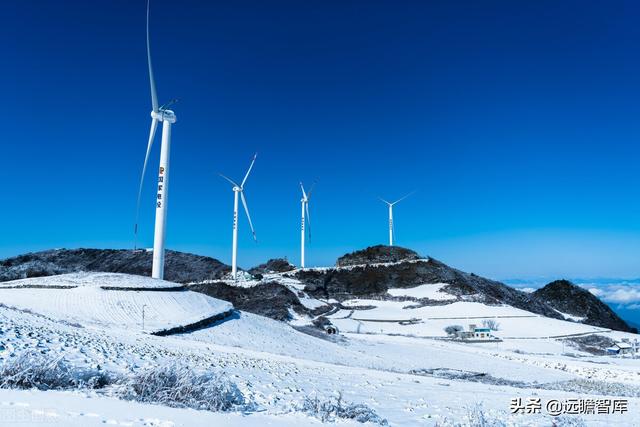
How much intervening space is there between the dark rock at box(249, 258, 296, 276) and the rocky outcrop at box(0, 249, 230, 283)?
28.1ft

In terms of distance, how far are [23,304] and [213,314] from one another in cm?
1601

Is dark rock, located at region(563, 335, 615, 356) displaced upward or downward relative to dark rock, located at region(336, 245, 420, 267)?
downward

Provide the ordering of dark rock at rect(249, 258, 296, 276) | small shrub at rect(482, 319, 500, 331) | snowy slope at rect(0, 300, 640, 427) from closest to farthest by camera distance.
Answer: snowy slope at rect(0, 300, 640, 427) < small shrub at rect(482, 319, 500, 331) < dark rock at rect(249, 258, 296, 276)

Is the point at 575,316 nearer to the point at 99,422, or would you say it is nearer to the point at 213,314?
the point at 213,314

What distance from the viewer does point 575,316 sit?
352ft

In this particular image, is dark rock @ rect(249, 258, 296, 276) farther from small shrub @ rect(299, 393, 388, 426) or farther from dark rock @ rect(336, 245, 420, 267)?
small shrub @ rect(299, 393, 388, 426)

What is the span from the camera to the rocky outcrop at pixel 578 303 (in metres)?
109

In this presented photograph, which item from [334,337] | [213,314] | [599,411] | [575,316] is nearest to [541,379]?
[599,411]

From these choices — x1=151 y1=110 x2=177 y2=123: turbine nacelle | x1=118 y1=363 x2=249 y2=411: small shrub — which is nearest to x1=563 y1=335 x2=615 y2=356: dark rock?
x1=151 y1=110 x2=177 y2=123: turbine nacelle

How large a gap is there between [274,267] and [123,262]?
152ft

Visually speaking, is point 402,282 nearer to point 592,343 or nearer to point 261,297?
point 261,297


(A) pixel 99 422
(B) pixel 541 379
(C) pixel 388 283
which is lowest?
(B) pixel 541 379

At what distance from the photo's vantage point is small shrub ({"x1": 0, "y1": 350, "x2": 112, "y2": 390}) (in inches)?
377

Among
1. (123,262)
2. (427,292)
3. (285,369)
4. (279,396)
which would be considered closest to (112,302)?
(285,369)
